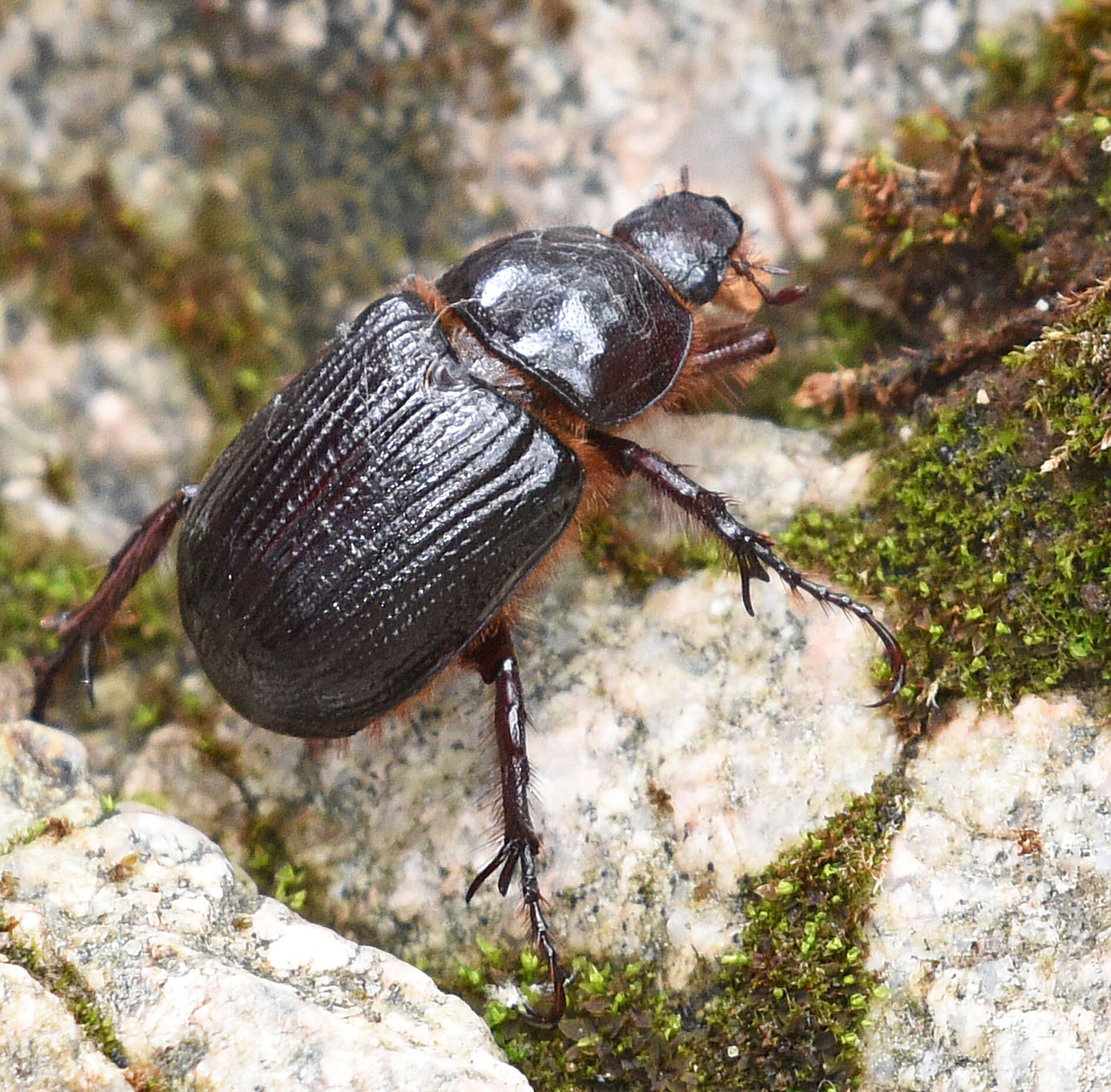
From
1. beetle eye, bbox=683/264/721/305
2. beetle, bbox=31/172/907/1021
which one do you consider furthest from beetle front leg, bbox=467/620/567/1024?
beetle eye, bbox=683/264/721/305

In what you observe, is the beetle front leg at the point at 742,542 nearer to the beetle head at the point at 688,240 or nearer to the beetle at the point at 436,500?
the beetle at the point at 436,500

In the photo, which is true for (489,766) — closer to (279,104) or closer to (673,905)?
(673,905)

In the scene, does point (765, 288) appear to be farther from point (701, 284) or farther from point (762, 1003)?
point (762, 1003)

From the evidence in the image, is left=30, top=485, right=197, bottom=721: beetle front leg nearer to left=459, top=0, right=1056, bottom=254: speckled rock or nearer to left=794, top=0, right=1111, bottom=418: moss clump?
left=459, top=0, right=1056, bottom=254: speckled rock

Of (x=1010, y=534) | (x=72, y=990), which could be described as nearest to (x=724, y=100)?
(x=1010, y=534)

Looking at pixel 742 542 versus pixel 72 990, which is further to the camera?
pixel 742 542
